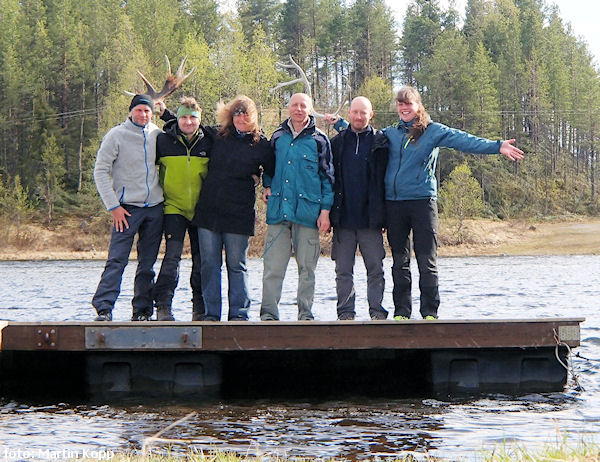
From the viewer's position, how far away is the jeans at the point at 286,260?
28.8 ft

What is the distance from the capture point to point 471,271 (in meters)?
35.3

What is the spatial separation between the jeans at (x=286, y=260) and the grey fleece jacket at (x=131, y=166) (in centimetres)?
116

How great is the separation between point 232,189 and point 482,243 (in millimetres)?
47132

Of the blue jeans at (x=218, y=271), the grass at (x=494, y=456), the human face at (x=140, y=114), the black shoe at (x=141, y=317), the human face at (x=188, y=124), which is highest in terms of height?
the human face at (x=140, y=114)

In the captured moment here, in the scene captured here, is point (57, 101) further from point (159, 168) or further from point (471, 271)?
point (159, 168)

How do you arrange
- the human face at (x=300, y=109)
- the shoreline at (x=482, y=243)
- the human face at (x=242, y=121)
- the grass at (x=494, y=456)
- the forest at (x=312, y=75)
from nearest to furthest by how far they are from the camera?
the grass at (x=494, y=456), the human face at (x=300, y=109), the human face at (x=242, y=121), the shoreline at (x=482, y=243), the forest at (x=312, y=75)

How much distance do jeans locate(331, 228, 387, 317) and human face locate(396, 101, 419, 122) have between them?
110 cm

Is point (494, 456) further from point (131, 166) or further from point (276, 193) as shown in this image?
point (131, 166)

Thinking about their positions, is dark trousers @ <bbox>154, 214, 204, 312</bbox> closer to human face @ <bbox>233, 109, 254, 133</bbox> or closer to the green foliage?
human face @ <bbox>233, 109, 254, 133</bbox>

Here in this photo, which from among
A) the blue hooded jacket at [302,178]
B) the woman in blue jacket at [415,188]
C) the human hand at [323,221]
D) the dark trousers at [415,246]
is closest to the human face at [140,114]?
the blue hooded jacket at [302,178]

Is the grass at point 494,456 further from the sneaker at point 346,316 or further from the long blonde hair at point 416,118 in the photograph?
the long blonde hair at point 416,118

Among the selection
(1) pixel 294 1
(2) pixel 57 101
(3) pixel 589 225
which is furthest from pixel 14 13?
(3) pixel 589 225

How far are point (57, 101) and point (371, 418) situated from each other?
6676cm

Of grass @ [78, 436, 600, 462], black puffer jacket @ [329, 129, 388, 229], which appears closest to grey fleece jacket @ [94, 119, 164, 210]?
black puffer jacket @ [329, 129, 388, 229]
